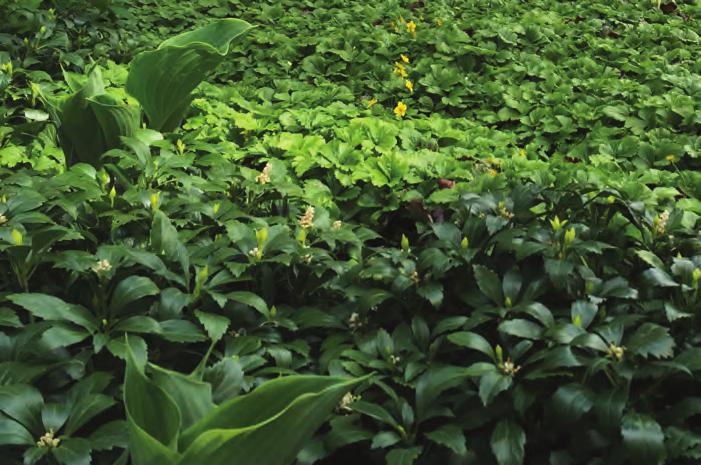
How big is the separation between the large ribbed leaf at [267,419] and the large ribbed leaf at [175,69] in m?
1.91

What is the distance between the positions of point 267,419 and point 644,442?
82 cm

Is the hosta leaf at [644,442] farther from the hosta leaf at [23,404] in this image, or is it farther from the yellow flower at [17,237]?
the yellow flower at [17,237]

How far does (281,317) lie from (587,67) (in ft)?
9.49

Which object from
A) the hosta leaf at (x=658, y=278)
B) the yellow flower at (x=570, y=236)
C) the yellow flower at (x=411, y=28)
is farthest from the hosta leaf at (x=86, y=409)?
the yellow flower at (x=411, y=28)

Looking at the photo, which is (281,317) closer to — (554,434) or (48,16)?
(554,434)

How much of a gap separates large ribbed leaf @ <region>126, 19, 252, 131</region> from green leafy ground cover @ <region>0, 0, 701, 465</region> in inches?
7.2

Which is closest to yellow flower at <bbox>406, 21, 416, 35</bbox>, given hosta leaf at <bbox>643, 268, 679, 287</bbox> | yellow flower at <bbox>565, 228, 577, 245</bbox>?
yellow flower at <bbox>565, 228, 577, 245</bbox>

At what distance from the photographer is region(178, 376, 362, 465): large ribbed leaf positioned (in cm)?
134

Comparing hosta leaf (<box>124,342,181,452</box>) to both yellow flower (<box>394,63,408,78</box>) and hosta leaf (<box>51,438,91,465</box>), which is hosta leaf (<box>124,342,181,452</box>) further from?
yellow flower (<box>394,63,408,78</box>)

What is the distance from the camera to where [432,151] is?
3.14 m

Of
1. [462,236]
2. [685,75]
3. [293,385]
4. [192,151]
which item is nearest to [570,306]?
[462,236]

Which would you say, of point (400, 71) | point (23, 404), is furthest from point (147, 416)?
point (400, 71)

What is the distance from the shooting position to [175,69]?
120 inches

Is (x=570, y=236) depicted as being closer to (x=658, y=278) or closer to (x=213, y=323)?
(x=658, y=278)
